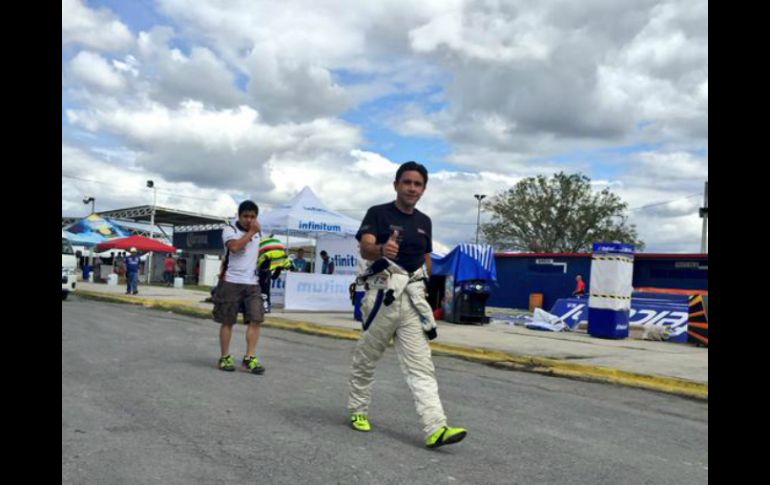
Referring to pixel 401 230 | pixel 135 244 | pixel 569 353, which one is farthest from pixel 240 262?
pixel 135 244

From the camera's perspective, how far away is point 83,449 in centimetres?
395

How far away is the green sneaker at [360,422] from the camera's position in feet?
15.1

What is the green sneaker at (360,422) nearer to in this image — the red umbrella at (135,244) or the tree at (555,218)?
the red umbrella at (135,244)

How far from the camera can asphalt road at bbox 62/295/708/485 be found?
12.2 feet

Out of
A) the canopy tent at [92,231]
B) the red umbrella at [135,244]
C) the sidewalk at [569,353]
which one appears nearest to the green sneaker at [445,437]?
the sidewalk at [569,353]

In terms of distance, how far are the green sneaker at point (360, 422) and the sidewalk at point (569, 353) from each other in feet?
13.0

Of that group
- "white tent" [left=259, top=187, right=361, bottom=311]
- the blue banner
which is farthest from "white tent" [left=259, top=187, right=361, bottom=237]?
the blue banner

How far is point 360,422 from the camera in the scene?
4625 millimetres

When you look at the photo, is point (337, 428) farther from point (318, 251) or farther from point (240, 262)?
point (318, 251)

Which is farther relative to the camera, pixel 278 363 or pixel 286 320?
pixel 286 320

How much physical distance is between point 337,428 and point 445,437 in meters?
0.89
